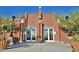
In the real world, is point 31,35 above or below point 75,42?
above

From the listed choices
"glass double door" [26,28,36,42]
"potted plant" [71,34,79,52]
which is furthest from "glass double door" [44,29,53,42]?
"potted plant" [71,34,79,52]

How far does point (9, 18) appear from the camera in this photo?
362 feet

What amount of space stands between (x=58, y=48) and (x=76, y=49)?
0.41 meters

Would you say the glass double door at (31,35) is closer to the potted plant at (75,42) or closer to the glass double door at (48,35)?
the glass double door at (48,35)

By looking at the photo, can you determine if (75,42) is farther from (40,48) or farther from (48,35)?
(40,48)

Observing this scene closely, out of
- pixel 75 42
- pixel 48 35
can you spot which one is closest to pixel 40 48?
pixel 48 35

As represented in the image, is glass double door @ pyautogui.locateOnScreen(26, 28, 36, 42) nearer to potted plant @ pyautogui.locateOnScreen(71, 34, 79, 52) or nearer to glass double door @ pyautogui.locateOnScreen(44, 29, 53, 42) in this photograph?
glass double door @ pyautogui.locateOnScreen(44, 29, 53, 42)

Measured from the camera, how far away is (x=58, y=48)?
110 m

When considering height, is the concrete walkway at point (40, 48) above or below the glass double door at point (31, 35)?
below

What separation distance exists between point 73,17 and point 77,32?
0.35 metres

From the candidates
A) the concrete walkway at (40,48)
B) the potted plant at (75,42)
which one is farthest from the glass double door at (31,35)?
the potted plant at (75,42)
